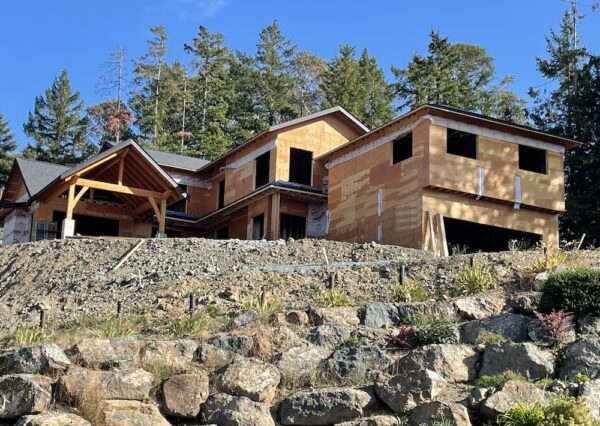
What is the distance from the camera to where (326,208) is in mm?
36875

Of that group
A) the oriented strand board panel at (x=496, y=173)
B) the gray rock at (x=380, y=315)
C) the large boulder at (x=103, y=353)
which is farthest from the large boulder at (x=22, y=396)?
the oriented strand board panel at (x=496, y=173)

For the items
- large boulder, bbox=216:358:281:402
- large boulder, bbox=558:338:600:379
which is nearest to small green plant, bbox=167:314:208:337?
large boulder, bbox=216:358:281:402

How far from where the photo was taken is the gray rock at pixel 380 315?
18.0 m

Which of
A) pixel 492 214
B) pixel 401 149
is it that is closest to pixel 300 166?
pixel 401 149

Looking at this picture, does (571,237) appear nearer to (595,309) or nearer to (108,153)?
(108,153)

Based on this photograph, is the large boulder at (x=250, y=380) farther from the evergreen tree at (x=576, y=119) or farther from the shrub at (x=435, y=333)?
the evergreen tree at (x=576, y=119)

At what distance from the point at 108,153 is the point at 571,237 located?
798 inches

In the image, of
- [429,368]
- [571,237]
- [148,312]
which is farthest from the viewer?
[571,237]

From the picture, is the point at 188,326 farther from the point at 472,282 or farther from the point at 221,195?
the point at 221,195

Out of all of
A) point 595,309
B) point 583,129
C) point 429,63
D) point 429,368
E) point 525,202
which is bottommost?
point 429,368

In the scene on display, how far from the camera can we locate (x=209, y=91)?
6144 cm

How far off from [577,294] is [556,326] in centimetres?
93

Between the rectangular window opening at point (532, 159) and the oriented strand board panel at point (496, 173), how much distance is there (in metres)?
0.40

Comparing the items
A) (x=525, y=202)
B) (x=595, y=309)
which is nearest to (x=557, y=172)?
(x=525, y=202)
